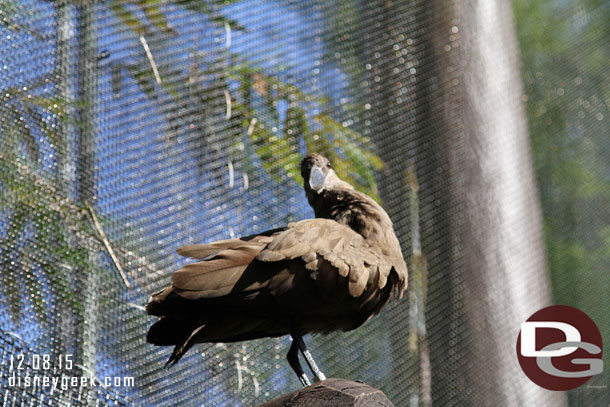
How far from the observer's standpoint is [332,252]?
1.43 metres

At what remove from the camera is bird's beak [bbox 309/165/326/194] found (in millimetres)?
1736

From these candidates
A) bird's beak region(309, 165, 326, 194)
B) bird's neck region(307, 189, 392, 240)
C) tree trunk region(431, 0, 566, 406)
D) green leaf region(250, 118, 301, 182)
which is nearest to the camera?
bird's neck region(307, 189, 392, 240)

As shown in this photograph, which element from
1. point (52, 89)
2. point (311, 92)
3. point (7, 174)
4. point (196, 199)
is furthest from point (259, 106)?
point (7, 174)

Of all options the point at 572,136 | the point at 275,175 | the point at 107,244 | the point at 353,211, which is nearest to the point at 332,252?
the point at 353,211

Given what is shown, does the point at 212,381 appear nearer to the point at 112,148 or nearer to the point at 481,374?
the point at 112,148

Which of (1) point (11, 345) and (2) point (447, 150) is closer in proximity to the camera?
(1) point (11, 345)

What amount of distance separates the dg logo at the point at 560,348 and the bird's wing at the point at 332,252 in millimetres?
1167

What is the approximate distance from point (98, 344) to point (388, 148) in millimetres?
1030

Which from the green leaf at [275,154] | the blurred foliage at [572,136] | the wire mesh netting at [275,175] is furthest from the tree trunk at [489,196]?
the green leaf at [275,154]

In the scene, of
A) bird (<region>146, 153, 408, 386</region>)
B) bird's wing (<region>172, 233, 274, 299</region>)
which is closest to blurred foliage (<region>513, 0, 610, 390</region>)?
bird (<region>146, 153, 408, 386</region>)

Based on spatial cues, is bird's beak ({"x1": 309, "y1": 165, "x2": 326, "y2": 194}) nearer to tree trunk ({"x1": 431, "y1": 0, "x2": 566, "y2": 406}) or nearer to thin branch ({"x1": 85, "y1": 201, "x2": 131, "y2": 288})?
thin branch ({"x1": 85, "y1": 201, "x2": 131, "y2": 288})

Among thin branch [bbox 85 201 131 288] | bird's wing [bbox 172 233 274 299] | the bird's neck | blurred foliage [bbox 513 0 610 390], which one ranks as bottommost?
blurred foliage [bbox 513 0 610 390]

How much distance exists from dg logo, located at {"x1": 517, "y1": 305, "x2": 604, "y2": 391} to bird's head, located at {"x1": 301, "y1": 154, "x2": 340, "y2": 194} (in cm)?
101

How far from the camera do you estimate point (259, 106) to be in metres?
2.19
